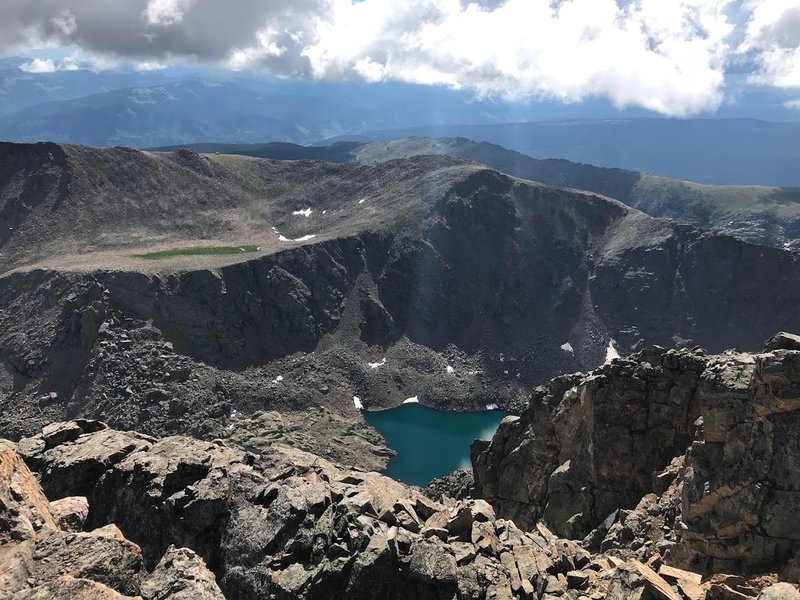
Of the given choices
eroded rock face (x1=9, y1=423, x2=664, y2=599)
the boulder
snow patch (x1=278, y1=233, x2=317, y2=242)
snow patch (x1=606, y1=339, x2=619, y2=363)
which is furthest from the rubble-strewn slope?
the boulder

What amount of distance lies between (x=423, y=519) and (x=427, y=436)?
9686 centimetres

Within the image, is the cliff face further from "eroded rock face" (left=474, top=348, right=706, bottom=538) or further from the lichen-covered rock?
the lichen-covered rock

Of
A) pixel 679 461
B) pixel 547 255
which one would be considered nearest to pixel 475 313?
pixel 547 255

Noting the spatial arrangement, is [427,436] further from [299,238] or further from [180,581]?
[180,581]

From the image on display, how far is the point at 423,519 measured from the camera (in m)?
27.6

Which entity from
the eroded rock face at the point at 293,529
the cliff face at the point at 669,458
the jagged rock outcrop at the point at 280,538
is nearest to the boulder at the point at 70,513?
the jagged rock outcrop at the point at 280,538

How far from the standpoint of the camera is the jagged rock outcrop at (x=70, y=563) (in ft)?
48.1

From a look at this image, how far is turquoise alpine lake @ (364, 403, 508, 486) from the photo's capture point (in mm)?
109375

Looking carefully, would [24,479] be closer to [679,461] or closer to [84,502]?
[84,502]

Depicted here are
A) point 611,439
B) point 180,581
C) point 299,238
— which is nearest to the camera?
point 180,581

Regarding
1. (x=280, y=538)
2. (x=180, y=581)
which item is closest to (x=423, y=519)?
(x=280, y=538)

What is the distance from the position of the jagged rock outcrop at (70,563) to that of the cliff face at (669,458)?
20.7 metres

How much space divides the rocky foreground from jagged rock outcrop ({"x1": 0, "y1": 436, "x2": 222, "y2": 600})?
48 millimetres

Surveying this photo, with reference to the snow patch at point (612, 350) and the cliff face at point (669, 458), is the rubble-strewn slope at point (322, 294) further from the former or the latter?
the cliff face at point (669, 458)
